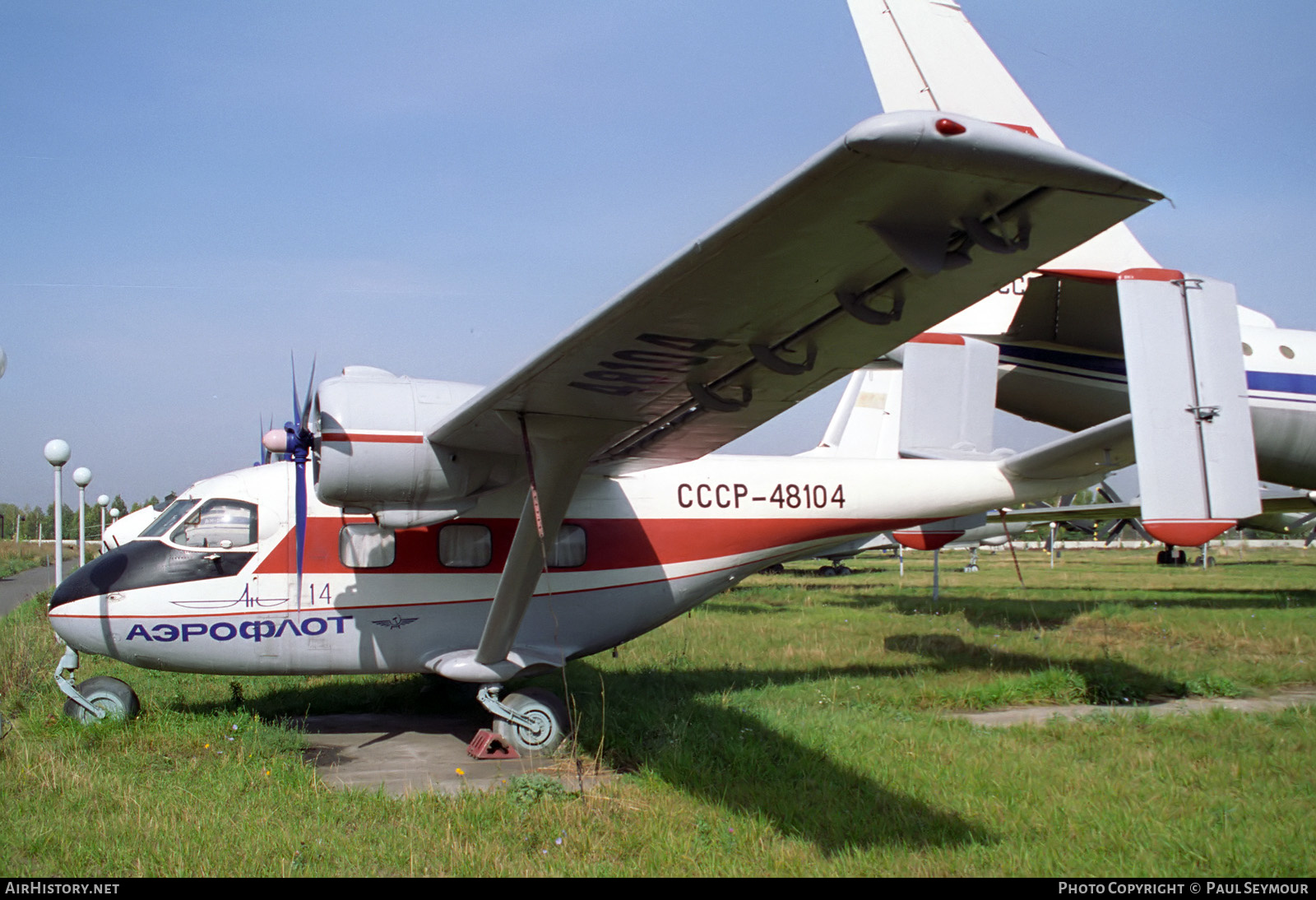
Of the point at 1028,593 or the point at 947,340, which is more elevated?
the point at 947,340

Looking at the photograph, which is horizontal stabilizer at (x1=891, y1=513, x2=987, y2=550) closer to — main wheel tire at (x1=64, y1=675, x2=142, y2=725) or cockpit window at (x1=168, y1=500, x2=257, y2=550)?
cockpit window at (x1=168, y1=500, x2=257, y2=550)

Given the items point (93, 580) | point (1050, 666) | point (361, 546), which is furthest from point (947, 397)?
point (93, 580)

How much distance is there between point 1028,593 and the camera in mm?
22125

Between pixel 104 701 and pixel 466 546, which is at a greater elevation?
pixel 466 546

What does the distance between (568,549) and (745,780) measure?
3200mm

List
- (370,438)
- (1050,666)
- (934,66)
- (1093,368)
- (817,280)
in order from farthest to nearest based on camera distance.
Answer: (1093,368), (934,66), (1050,666), (370,438), (817,280)

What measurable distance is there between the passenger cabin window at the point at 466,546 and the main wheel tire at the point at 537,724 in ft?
4.36

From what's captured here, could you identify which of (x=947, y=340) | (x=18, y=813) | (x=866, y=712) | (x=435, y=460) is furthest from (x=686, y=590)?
(x=18, y=813)

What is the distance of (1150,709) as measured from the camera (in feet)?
28.2

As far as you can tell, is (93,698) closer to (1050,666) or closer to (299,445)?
(299,445)

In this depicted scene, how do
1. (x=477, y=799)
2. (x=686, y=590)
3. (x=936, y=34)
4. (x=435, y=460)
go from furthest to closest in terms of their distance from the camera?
(x=936, y=34)
(x=686, y=590)
(x=435, y=460)
(x=477, y=799)

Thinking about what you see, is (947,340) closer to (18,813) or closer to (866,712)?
(866,712)

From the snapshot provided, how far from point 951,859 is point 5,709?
869cm

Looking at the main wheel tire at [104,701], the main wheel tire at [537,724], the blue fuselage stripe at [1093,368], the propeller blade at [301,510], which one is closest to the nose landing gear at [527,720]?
the main wheel tire at [537,724]
